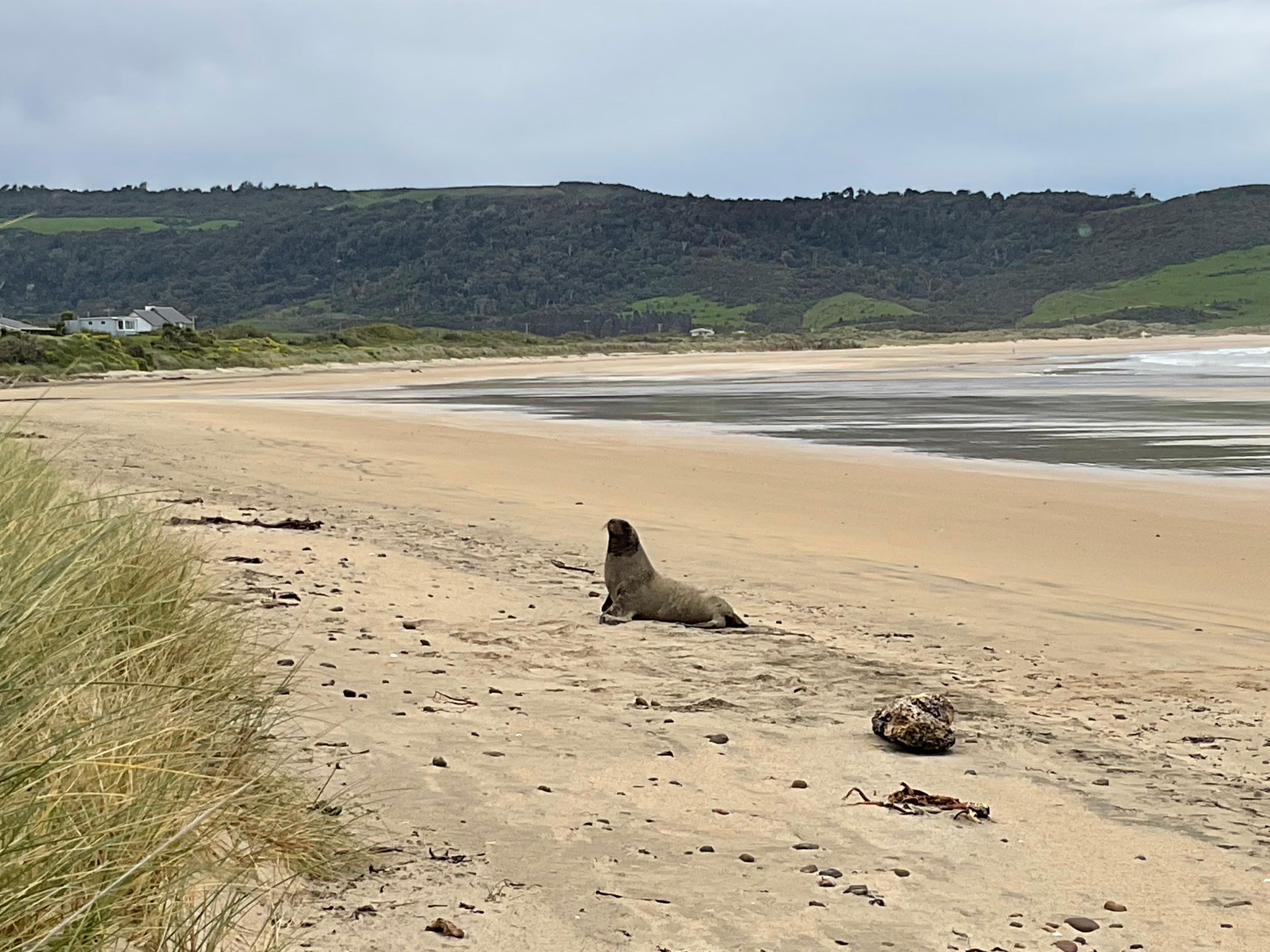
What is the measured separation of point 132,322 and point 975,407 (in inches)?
2957

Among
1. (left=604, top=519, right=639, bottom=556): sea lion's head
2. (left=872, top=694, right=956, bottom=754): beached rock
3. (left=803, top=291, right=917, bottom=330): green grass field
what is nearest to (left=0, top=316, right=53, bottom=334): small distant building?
(left=604, top=519, right=639, bottom=556): sea lion's head

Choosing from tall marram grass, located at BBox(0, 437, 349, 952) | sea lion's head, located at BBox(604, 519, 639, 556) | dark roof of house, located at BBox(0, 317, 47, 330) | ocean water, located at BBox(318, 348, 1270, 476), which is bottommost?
ocean water, located at BBox(318, 348, 1270, 476)

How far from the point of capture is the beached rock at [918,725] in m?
4.79

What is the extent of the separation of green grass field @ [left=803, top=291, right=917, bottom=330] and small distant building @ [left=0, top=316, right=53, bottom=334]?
69523mm

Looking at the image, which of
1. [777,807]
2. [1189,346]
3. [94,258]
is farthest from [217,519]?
[94,258]

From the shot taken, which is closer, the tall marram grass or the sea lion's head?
the tall marram grass

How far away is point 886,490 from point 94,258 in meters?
130

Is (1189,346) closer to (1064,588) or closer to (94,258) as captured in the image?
(1064,588)

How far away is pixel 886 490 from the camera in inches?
538

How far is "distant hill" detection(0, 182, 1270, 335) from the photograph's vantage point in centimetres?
12706

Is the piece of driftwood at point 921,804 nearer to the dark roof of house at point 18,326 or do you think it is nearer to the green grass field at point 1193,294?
the dark roof of house at point 18,326

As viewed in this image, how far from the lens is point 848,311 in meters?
135

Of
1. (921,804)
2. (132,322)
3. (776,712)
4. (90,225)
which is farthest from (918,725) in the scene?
(90,225)

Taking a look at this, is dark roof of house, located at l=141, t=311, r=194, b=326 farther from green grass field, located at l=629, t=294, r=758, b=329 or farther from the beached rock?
the beached rock
